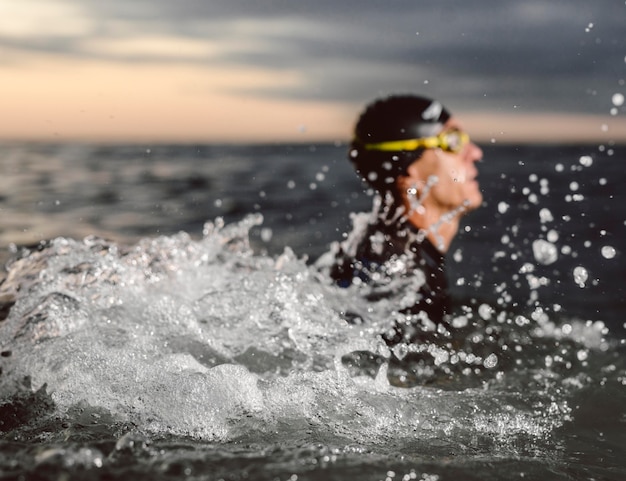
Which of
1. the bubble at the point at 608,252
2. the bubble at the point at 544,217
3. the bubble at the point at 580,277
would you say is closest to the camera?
the bubble at the point at 580,277

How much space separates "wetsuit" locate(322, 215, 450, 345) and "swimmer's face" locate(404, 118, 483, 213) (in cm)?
27

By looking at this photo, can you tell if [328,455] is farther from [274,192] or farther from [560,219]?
[274,192]

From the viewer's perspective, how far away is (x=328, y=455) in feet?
9.58

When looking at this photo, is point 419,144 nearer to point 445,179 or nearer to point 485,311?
point 445,179

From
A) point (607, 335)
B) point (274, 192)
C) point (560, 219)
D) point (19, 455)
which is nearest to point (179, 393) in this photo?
point (19, 455)

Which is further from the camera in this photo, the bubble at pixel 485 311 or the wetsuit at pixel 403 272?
the bubble at pixel 485 311

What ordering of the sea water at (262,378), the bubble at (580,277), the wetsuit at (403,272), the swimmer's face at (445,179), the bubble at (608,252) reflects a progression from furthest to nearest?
the bubble at (608,252) → the bubble at (580,277) → the swimmer's face at (445,179) → the wetsuit at (403,272) → the sea water at (262,378)

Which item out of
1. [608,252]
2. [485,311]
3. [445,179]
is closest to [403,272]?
[445,179]

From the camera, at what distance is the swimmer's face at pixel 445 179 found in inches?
177

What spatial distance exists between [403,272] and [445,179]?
27.5 inches

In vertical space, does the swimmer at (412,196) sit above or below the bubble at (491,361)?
above

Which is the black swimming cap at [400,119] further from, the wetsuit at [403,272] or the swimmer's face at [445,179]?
the wetsuit at [403,272]

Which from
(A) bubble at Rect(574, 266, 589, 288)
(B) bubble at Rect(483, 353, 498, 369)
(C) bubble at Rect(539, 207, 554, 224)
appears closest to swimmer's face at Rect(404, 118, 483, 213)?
(B) bubble at Rect(483, 353, 498, 369)

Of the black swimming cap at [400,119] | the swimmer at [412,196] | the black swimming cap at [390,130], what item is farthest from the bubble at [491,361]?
the black swimming cap at [400,119]
